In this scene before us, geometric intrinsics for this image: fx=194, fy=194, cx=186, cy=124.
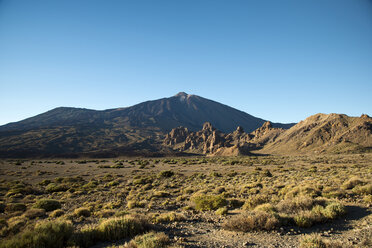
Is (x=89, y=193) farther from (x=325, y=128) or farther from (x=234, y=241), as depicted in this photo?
(x=325, y=128)

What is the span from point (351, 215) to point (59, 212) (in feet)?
48.6

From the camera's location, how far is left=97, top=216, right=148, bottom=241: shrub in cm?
653

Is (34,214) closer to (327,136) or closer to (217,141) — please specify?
(327,136)

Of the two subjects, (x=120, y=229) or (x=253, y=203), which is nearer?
(x=120, y=229)

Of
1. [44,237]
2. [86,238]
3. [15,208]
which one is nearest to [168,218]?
[86,238]

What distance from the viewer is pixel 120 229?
6648 mm

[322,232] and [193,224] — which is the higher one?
[322,232]

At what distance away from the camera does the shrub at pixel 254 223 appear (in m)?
6.83

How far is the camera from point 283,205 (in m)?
8.75

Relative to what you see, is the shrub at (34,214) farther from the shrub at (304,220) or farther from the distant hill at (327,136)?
the distant hill at (327,136)

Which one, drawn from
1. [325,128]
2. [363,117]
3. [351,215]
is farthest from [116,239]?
[363,117]

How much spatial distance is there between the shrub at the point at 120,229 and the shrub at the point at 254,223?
322 cm

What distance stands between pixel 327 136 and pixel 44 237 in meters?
115

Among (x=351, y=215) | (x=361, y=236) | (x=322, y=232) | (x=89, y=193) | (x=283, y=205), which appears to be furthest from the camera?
(x=89, y=193)
